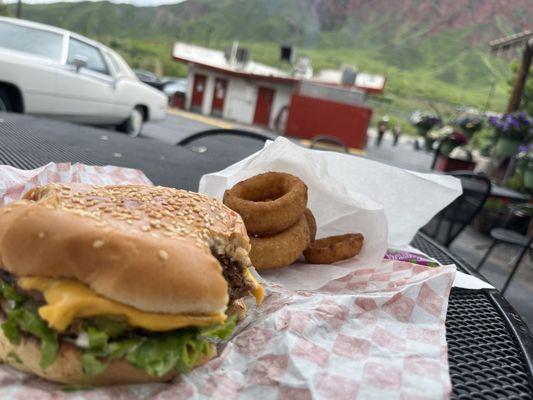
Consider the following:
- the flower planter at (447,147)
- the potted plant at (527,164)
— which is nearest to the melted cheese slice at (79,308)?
the potted plant at (527,164)

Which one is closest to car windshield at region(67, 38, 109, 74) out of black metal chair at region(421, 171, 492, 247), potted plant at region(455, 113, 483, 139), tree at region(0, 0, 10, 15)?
black metal chair at region(421, 171, 492, 247)

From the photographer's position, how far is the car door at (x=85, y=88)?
6.19m

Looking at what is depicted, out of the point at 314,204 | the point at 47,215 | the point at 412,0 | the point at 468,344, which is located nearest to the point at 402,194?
the point at 314,204

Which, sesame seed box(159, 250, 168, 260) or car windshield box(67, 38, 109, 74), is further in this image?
car windshield box(67, 38, 109, 74)

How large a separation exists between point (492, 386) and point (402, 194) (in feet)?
3.53

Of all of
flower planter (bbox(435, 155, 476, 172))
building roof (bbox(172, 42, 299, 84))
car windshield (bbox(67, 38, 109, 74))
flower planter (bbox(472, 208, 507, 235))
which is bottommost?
flower planter (bbox(472, 208, 507, 235))

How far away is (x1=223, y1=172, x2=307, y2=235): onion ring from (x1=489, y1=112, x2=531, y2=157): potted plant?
5983mm

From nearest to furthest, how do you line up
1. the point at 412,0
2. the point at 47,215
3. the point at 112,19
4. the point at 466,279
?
the point at 47,215 < the point at 466,279 < the point at 112,19 < the point at 412,0

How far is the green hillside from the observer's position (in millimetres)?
70000

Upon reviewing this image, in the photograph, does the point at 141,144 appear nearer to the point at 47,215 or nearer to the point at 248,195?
the point at 248,195

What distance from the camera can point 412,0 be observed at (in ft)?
319

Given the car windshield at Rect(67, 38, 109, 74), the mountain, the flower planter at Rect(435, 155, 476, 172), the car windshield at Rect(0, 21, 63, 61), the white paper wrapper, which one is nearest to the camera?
the white paper wrapper

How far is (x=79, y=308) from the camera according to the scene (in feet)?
3.04

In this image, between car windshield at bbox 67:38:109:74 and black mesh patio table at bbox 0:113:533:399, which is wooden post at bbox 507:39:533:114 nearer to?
car windshield at bbox 67:38:109:74
